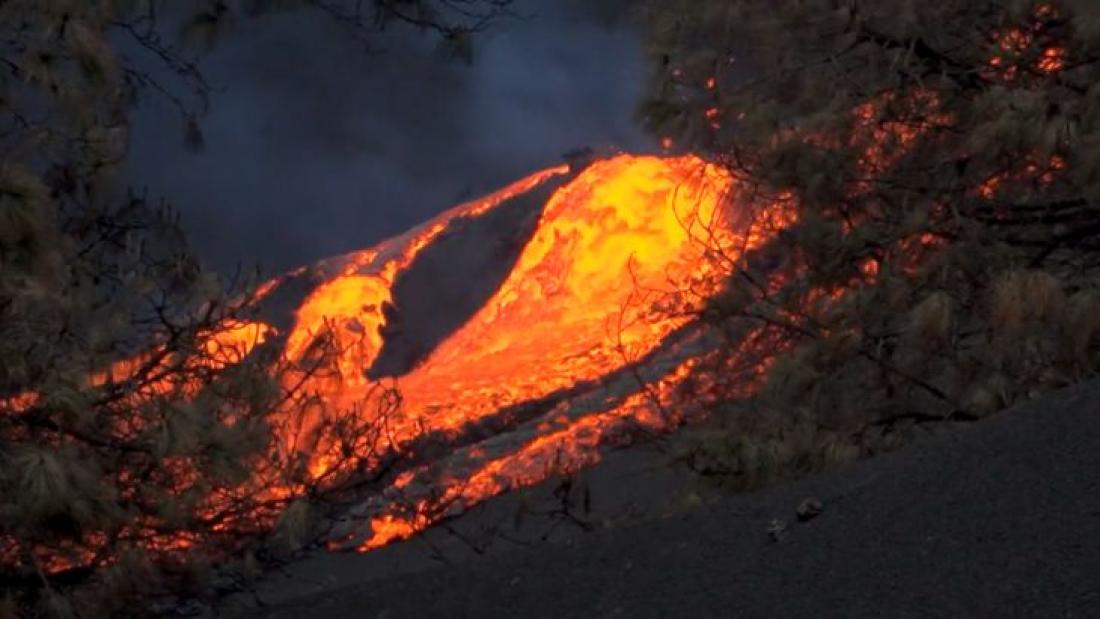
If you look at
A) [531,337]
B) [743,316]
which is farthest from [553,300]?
[743,316]

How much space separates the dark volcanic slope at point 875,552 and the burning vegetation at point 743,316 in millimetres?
927

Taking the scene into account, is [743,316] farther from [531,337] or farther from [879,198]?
[531,337]

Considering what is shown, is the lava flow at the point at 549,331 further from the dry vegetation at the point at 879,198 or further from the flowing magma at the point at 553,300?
the dry vegetation at the point at 879,198

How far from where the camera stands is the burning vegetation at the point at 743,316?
4426 millimetres

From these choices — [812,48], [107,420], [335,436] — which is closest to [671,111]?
[812,48]

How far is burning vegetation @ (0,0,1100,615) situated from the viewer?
443cm

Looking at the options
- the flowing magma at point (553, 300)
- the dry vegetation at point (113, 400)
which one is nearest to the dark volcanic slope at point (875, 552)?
the dry vegetation at point (113, 400)

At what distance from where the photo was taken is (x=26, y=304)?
12.6 ft

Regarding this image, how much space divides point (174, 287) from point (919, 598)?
2874mm

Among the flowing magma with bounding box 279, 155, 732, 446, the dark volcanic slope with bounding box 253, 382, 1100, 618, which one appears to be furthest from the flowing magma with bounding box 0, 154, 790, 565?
the dark volcanic slope with bounding box 253, 382, 1100, 618

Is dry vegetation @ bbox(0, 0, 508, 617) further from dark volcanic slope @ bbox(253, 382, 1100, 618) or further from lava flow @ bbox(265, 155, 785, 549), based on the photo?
lava flow @ bbox(265, 155, 785, 549)

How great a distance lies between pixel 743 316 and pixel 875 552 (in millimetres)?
3767

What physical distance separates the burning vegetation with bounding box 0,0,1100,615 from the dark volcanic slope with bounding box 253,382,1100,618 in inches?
36.5

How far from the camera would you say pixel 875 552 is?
372 cm
